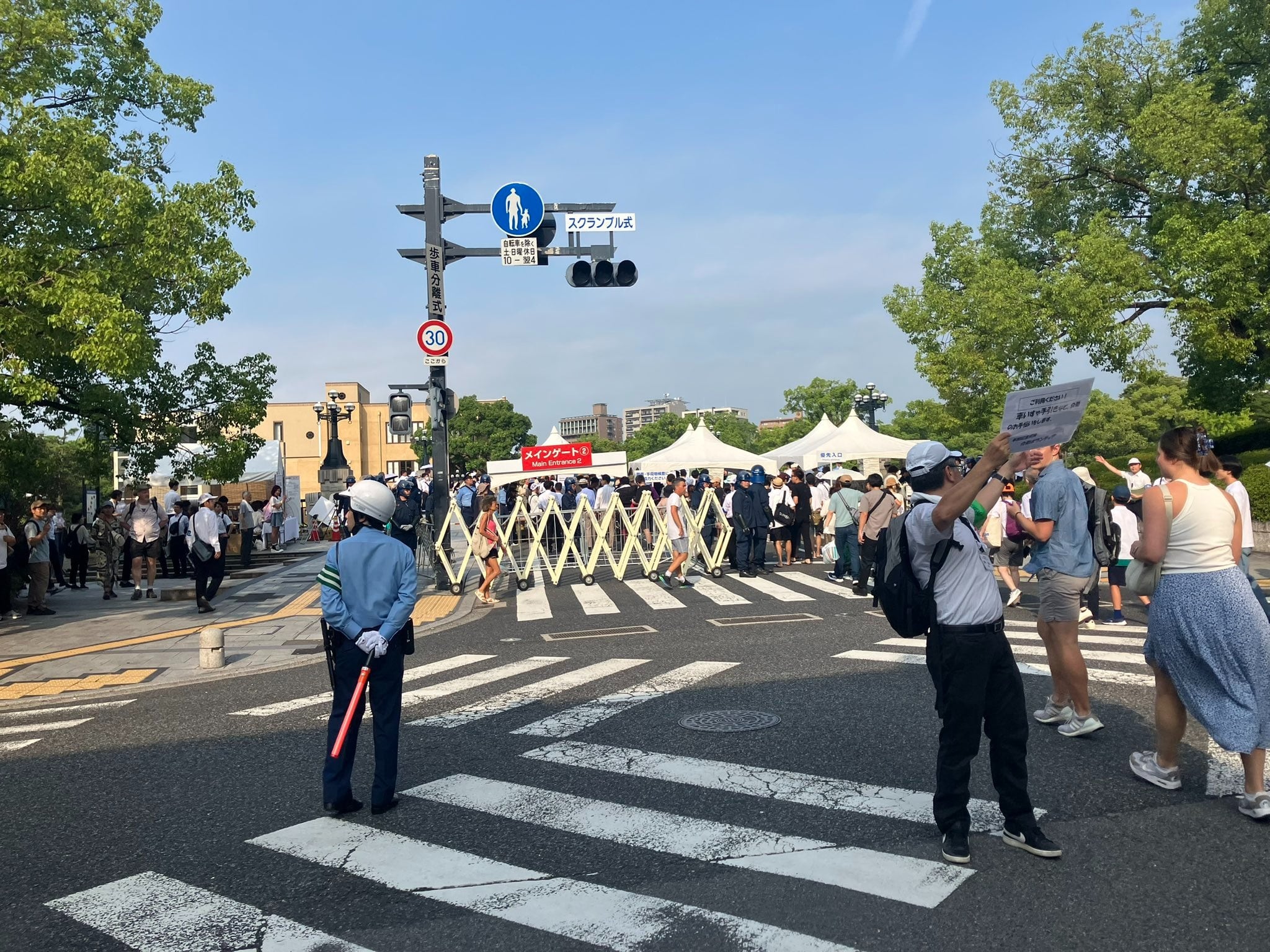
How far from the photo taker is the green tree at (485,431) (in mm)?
101375

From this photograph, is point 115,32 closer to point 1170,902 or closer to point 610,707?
point 610,707

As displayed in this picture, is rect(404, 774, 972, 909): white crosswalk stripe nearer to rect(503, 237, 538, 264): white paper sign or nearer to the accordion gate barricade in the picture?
the accordion gate barricade

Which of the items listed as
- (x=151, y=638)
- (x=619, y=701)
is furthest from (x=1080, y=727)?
(x=151, y=638)

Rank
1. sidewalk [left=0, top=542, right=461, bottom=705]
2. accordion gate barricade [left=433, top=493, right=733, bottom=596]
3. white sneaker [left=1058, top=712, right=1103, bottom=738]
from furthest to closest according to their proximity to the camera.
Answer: accordion gate barricade [left=433, top=493, right=733, bottom=596]
sidewalk [left=0, top=542, right=461, bottom=705]
white sneaker [left=1058, top=712, right=1103, bottom=738]

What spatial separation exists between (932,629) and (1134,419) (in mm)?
53529

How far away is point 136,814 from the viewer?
5.40m

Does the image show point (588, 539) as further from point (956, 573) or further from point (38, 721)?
point (956, 573)

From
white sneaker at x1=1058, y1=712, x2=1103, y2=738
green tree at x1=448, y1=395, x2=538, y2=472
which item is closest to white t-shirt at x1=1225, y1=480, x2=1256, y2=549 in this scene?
white sneaker at x1=1058, y1=712, x2=1103, y2=738

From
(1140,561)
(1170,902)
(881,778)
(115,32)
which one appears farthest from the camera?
(115,32)

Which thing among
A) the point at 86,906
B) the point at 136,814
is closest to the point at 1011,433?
the point at 86,906

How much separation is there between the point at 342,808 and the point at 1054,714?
4389 mm

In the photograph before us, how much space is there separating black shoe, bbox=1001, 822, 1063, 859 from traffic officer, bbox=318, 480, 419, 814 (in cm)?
305

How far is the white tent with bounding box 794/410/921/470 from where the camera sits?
3114 cm

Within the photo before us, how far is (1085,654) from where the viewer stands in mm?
9133
